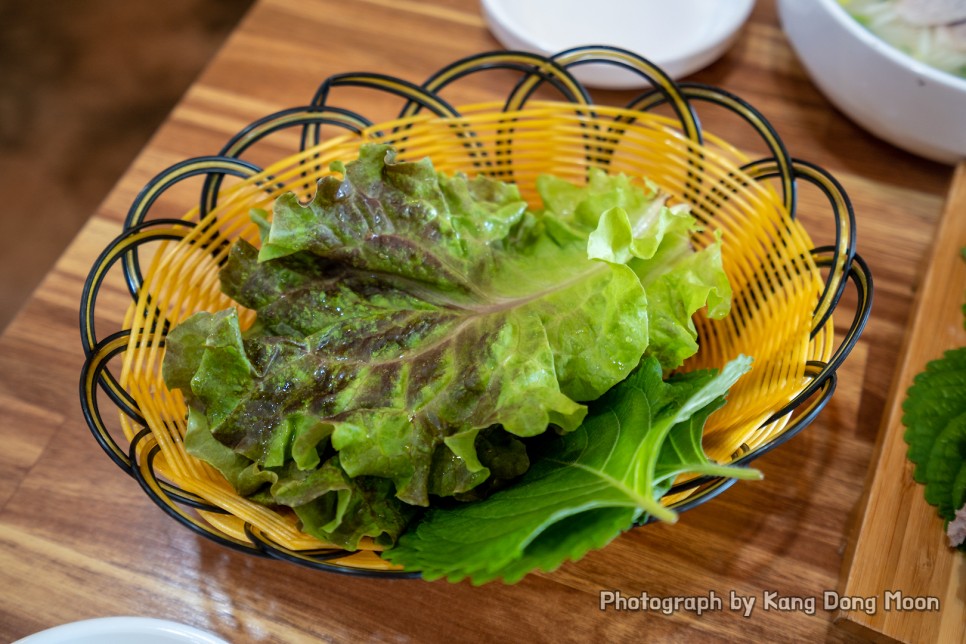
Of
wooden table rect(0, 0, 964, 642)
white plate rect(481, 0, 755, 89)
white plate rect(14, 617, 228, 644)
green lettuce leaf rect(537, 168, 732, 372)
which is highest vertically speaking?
white plate rect(481, 0, 755, 89)

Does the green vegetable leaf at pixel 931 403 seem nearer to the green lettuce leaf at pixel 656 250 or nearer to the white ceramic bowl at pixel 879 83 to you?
the green lettuce leaf at pixel 656 250

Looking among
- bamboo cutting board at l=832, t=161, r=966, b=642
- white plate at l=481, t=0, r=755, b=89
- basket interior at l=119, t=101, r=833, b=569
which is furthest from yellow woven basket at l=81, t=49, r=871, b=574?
white plate at l=481, t=0, r=755, b=89

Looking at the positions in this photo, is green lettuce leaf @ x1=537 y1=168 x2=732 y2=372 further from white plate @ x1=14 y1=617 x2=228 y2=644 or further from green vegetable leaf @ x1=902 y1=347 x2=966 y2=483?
white plate @ x1=14 y1=617 x2=228 y2=644

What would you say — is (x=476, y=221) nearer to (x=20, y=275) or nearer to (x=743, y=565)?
(x=743, y=565)

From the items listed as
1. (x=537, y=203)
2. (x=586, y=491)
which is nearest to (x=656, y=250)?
(x=537, y=203)

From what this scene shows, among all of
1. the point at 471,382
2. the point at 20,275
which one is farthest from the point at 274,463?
the point at 20,275

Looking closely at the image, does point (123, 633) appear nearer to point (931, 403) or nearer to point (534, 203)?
point (534, 203)

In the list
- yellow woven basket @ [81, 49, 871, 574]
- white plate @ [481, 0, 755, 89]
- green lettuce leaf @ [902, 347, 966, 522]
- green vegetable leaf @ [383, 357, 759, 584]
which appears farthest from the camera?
white plate @ [481, 0, 755, 89]
